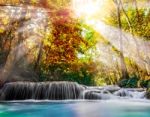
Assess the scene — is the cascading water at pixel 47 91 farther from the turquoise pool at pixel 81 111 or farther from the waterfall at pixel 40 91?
the turquoise pool at pixel 81 111

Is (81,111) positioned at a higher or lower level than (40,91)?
lower

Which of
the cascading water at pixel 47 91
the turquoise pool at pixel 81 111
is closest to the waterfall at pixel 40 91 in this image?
the cascading water at pixel 47 91

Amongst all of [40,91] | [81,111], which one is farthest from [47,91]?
[81,111]

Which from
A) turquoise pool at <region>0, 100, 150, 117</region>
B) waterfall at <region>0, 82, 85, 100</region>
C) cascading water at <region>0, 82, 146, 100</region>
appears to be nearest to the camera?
turquoise pool at <region>0, 100, 150, 117</region>

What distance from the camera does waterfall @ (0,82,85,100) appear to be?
40.3 ft

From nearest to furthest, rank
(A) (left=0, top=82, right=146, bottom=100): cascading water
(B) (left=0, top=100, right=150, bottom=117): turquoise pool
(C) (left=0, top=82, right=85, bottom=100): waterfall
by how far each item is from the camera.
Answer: (B) (left=0, top=100, right=150, bottom=117): turquoise pool
(A) (left=0, top=82, right=146, bottom=100): cascading water
(C) (left=0, top=82, right=85, bottom=100): waterfall

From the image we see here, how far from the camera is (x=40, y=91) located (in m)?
12.3

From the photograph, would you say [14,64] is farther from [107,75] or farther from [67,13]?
[107,75]

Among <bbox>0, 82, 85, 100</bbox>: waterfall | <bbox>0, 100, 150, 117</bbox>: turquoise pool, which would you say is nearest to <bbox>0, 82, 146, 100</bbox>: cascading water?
<bbox>0, 82, 85, 100</bbox>: waterfall

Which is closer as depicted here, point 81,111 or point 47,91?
point 81,111

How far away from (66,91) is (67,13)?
493 centimetres

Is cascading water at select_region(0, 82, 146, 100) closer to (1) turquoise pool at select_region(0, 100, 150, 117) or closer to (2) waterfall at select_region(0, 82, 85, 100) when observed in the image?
(2) waterfall at select_region(0, 82, 85, 100)

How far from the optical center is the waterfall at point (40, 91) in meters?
12.3

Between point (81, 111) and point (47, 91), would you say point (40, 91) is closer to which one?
point (47, 91)
